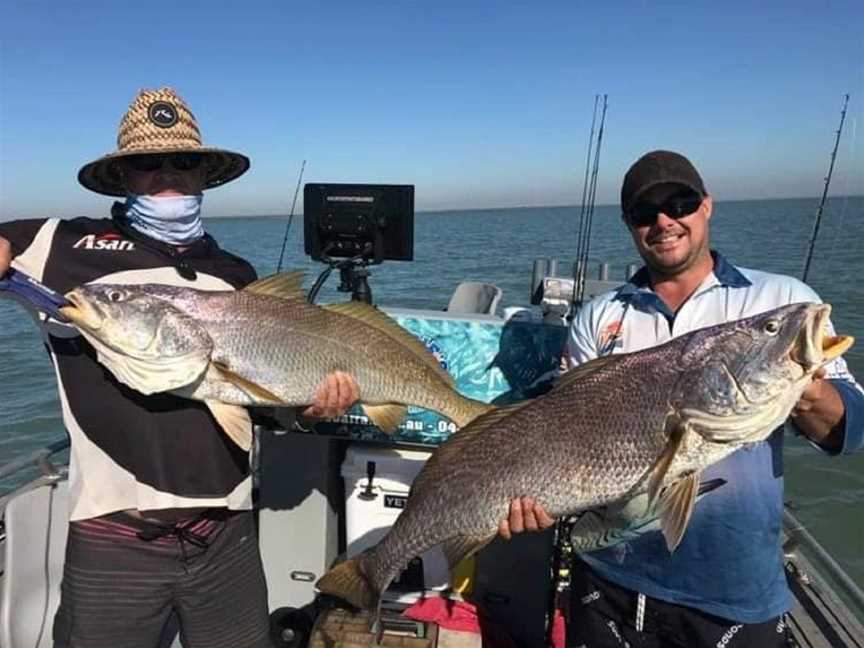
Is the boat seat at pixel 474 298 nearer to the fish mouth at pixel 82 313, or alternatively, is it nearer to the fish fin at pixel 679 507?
the fish fin at pixel 679 507

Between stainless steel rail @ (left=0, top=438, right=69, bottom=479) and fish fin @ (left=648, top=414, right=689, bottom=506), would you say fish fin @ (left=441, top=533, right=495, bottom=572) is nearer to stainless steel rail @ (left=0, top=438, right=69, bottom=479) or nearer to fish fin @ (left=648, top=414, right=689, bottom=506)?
fish fin @ (left=648, top=414, right=689, bottom=506)

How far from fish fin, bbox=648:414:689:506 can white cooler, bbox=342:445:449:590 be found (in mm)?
1901

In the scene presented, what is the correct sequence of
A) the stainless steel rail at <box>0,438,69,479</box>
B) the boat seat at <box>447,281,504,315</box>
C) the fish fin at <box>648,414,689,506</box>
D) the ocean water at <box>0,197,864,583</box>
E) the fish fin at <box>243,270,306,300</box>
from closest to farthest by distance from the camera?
the fish fin at <box>648,414,689,506</box> < the fish fin at <box>243,270,306,300</box> < the stainless steel rail at <box>0,438,69,479</box> < the boat seat at <box>447,281,504,315</box> < the ocean water at <box>0,197,864,583</box>

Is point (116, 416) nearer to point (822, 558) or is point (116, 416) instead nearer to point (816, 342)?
point (816, 342)

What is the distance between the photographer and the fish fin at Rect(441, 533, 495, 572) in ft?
8.46

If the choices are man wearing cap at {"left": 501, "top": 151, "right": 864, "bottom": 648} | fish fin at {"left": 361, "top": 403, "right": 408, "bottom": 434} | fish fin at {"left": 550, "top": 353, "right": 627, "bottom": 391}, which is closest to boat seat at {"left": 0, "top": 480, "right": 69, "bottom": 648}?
fish fin at {"left": 361, "top": 403, "right": 408, "bottom": 434}

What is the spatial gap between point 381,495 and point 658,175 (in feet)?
7.93

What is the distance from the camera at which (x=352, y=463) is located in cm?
402

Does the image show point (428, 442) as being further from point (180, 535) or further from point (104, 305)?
point (104, 305)

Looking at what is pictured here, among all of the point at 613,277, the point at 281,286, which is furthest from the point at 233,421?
the point at 613,277

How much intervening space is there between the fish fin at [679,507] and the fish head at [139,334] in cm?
183

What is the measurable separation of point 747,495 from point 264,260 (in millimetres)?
27074

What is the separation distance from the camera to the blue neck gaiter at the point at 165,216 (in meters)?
2.74

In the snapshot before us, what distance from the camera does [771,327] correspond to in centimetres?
211
